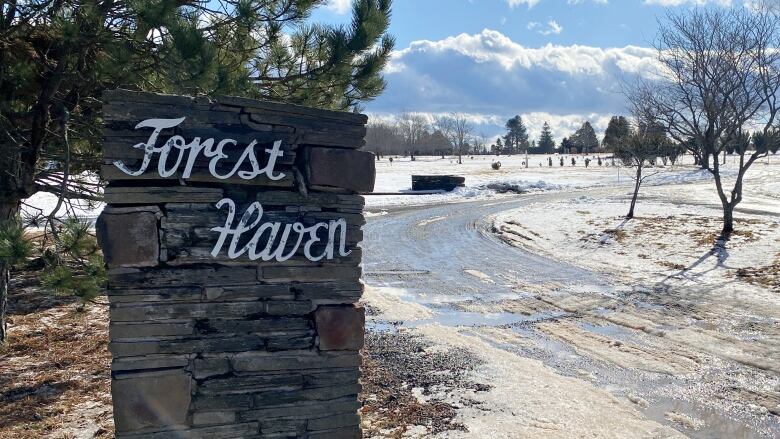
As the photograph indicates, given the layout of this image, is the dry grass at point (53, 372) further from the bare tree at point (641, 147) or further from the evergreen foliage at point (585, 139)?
the evergreen foliage at point (585, 139)

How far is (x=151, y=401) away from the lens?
3.31m

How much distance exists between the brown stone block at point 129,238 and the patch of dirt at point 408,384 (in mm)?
2125

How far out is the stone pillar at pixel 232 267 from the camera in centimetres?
322

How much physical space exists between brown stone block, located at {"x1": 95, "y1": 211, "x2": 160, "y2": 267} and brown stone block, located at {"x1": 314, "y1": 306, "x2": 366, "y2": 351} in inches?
40.9

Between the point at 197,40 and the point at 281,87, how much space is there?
5.54 feet

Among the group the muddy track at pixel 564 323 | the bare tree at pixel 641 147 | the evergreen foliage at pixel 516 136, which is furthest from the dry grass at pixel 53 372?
the evergreen foliage at pixel 516 136

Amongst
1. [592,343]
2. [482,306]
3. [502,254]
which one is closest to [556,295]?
[482,306]

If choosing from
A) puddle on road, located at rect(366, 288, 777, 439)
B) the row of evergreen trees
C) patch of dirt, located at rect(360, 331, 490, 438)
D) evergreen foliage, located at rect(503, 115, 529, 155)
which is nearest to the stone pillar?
patch of dirt, located at rect(360, 331, 490, 438)

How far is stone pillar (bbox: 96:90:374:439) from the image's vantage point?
3.22 meters

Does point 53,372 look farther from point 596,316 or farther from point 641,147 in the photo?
point 641,147

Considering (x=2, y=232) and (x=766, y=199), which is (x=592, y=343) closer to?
(x=2, y=232)

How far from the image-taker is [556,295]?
9789 mm

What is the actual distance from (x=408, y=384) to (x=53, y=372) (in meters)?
3.29

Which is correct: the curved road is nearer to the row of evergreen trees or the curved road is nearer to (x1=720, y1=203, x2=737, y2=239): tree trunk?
(x1=720, y1=203, x2=737, y2=239): tree trunk
